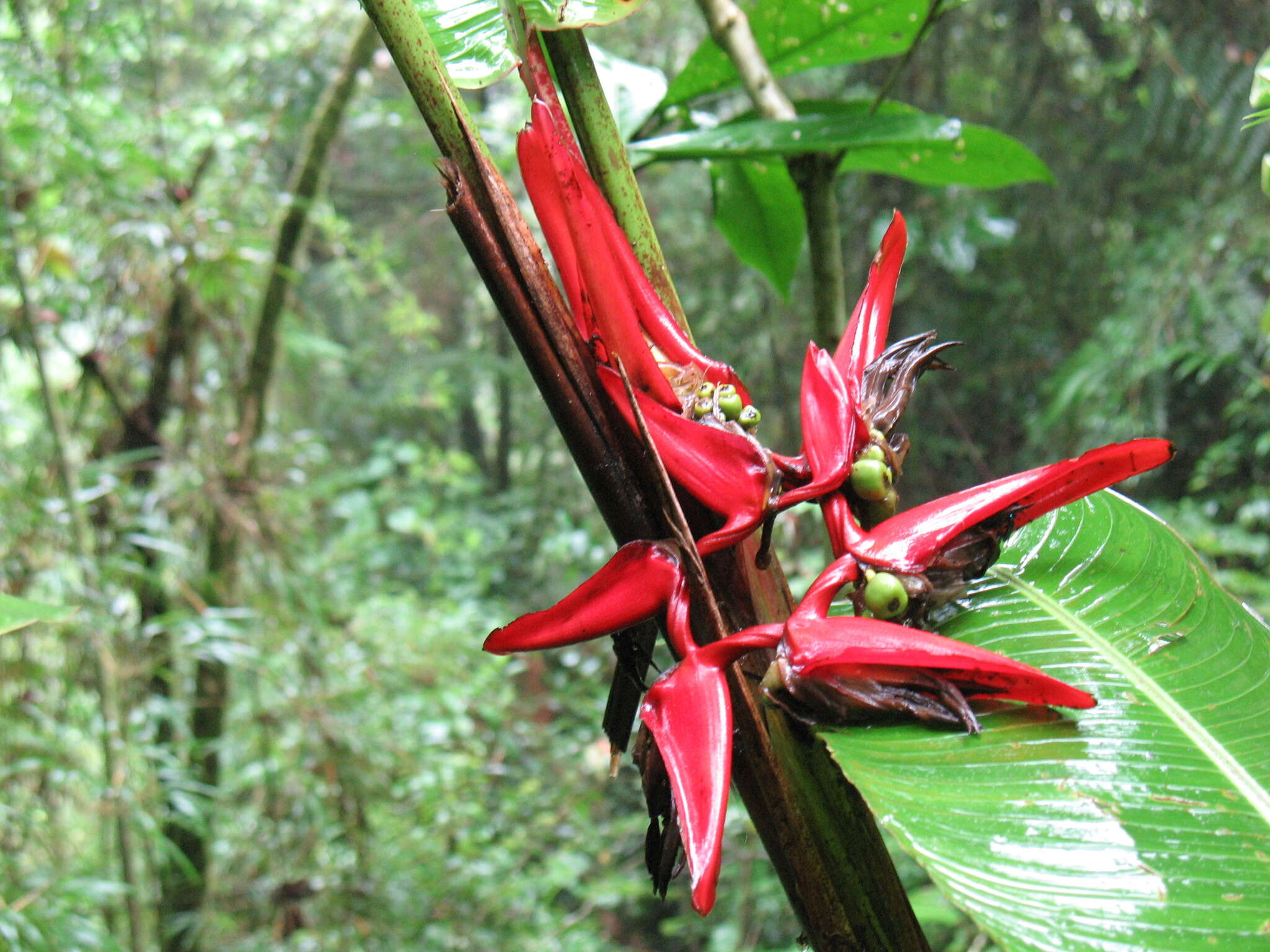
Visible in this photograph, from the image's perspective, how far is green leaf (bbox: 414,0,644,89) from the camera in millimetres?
307

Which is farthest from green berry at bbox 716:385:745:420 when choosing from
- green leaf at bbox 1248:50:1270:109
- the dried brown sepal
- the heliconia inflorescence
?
green leaf at bbox 1248:50:1270:109

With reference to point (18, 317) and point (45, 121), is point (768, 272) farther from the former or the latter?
point (45, 121)

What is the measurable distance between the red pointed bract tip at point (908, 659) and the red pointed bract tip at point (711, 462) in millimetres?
45

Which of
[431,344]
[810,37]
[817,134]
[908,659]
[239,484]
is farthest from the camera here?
[431,344]

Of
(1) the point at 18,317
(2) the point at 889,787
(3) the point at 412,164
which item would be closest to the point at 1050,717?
(2) the point at 889,787

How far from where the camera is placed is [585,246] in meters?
0.29

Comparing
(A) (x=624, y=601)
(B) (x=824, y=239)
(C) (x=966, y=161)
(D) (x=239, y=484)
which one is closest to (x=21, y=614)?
(A) (x=624, y=601)

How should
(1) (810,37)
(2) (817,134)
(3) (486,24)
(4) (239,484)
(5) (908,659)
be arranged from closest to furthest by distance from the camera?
(5) (908,659) → (3) (486,24) → (2) (817,134) → (1) (810,37) → (4) (239,484)

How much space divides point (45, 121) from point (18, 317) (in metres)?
0.33

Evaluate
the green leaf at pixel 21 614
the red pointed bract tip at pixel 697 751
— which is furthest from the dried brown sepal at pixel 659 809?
the green leaf at pixel 21 614

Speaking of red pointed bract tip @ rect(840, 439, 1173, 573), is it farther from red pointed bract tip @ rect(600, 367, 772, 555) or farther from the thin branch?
the thin branch

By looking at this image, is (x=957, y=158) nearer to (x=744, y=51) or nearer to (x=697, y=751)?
(x=744, y=51)

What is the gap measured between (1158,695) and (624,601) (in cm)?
17

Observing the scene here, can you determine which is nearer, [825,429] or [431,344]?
[825,429]
